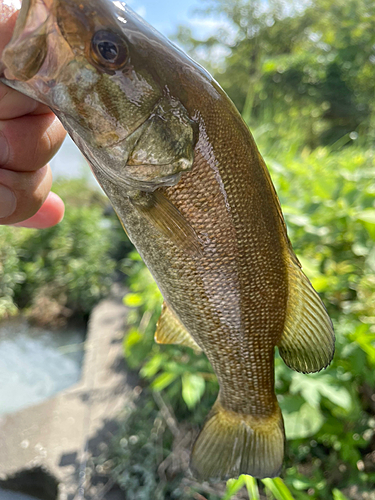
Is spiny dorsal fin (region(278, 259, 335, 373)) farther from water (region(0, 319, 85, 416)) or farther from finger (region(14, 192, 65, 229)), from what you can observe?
water (region(0, 319, 85, 416))

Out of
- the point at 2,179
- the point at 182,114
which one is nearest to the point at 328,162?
the point at 182,114

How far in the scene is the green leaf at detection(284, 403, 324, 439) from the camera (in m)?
1.20

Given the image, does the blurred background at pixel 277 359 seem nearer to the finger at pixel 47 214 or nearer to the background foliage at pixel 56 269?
the background foliage at pixel 56 269

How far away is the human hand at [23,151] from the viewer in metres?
0.67

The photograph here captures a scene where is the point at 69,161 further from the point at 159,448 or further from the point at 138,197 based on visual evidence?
the point at 138,197

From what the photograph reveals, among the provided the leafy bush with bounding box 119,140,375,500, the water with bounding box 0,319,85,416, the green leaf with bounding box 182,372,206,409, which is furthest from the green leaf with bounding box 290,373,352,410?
the water with bounding box 0,319,85,416

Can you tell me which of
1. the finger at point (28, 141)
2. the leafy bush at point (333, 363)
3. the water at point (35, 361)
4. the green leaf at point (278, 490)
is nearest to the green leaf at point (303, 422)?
the leafy bush at point (333, 363)

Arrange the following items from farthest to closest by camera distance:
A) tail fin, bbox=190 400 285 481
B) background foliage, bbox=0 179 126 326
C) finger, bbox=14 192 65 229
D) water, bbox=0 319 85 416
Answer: background foliage, bbox=0 179 126 326 → water, bbox=0 319 85 416 → finger, bbox=14 192 65 229 → tail fin, bbox=190 400 285 481

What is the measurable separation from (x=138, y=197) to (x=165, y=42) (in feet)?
0.94

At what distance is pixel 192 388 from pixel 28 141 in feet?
3.89

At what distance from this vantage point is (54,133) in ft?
2.51

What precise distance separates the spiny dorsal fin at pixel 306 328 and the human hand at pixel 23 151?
0.61 meters

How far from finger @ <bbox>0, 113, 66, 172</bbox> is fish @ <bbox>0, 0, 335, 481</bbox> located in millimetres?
131

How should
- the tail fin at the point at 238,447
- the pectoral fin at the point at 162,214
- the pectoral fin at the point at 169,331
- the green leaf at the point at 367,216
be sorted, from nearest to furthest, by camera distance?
the pectoral fin at the point at 162,214 < the tail fin at the point at 238,447 < the pectoral fin at the point at 169,331 < the green leaf at the point at 367,216
